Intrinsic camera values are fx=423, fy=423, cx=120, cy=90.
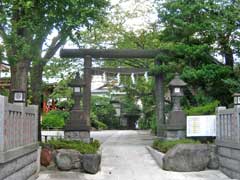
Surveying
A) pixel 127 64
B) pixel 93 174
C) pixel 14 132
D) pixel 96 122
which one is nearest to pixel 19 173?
pixel 14 132

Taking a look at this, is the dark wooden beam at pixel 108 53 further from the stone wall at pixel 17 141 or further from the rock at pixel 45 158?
the stone wall at pixel 17 141

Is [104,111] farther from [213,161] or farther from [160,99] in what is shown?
[213,161]

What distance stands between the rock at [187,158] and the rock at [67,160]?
2.89 metres

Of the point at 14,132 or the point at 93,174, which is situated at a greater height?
the point at 14,132

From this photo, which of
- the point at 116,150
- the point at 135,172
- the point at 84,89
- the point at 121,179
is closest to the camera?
the point at 121,179

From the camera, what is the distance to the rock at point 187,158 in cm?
1327

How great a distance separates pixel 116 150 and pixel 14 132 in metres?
10.5

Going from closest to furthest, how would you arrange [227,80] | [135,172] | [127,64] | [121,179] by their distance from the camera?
[121,179] < [135,172] < [227,80] < [127,64]

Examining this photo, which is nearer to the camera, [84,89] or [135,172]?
[135,172]

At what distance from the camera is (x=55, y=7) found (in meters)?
12.3

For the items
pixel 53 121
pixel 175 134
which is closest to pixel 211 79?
pixel 175 134

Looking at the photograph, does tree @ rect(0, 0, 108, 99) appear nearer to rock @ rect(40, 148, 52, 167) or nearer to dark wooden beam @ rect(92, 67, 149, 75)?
rock @ rect(40, 148, 52, 167)

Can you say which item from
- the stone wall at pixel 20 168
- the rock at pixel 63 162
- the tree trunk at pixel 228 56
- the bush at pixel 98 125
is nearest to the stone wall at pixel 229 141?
the rock at pixel 63 162

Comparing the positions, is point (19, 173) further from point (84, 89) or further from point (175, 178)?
point (84, 89)
